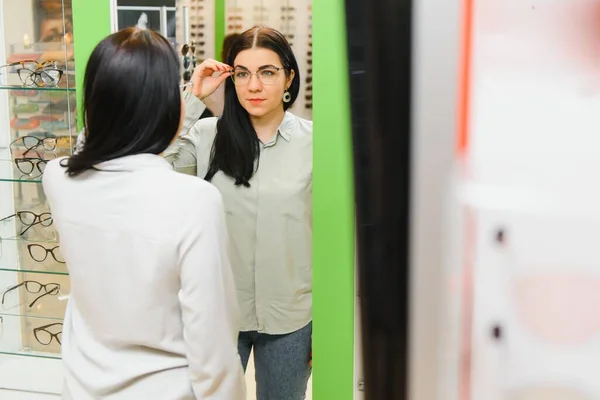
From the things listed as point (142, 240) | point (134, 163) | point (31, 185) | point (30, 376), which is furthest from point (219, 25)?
point (30, 376)

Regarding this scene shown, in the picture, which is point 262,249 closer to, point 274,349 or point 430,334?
point 274,349

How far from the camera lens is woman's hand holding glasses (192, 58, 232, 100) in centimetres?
128

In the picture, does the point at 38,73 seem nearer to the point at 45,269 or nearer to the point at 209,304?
the point at 45,269

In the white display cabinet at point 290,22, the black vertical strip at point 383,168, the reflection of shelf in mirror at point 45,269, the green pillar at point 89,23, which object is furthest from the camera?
the reflection of shelf in mirror at point 45,269

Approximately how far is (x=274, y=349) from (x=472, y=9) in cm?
79

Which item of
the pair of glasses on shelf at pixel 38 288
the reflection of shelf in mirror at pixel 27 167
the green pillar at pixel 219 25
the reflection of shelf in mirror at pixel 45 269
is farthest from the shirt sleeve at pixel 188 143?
the pair of glasses on shelf at pixel 38 288

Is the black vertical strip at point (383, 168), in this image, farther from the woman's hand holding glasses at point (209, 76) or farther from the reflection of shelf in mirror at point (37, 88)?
the reflection of shelf in mirror at point (37, 88)

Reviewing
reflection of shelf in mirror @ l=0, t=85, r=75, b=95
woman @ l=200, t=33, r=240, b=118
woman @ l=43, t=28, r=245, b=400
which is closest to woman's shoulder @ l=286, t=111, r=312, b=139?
woman @ l=200, t=33, r=240, b=118

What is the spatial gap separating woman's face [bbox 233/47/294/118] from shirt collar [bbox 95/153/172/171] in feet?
0.86

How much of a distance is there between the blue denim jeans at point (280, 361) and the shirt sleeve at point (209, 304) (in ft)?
0.66

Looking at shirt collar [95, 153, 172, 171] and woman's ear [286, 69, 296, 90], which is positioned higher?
woman's ear [286, 69, 296, 90]

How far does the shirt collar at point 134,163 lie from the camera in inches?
42.9

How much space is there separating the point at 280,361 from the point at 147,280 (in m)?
0.41

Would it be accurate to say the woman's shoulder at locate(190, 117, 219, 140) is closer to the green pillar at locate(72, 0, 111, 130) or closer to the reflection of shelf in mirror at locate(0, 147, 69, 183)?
the green pillar at locate(72, 0, 111, 130)
